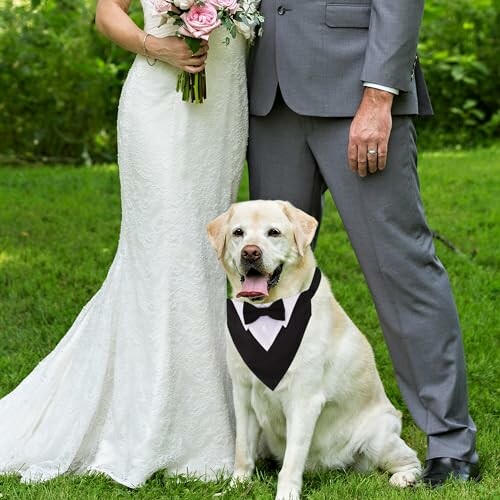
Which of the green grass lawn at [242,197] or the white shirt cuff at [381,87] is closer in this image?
the white shirt cuff at [381,87]

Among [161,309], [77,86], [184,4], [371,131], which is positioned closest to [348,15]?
[371,131]

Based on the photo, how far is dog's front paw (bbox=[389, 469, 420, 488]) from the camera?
3.65 metres

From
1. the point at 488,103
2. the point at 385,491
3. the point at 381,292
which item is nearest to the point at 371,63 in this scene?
the point at 381,292

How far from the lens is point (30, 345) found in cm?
533

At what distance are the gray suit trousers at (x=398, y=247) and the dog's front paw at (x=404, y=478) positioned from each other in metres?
0.10

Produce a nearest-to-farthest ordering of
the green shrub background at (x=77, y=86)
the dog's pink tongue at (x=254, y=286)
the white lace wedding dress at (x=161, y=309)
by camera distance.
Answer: the dog's pink tongue at (x=254, y=286) < the white lace wedding dress at (x=161, y=309) < the green shrub background at (x=77, y=86)

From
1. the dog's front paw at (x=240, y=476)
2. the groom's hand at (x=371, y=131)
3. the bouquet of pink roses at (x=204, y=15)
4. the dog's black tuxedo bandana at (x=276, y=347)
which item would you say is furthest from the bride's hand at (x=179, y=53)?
the dog's front paw at (x=240, y=476)

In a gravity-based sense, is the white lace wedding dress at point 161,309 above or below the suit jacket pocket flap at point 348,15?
below

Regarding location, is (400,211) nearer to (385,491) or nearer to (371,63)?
(371,63)

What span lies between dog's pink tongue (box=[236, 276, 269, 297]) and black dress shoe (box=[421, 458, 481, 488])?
91cm

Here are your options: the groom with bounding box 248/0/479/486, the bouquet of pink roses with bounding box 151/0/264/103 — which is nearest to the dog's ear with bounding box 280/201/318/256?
the groom with bounding box 248/0/479/486

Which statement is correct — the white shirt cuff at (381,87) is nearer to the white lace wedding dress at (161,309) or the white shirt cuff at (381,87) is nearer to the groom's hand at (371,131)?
the groom's hand at (371,131)

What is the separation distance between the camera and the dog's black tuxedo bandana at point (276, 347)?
3553mm

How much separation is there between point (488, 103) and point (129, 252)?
9.56 metres
